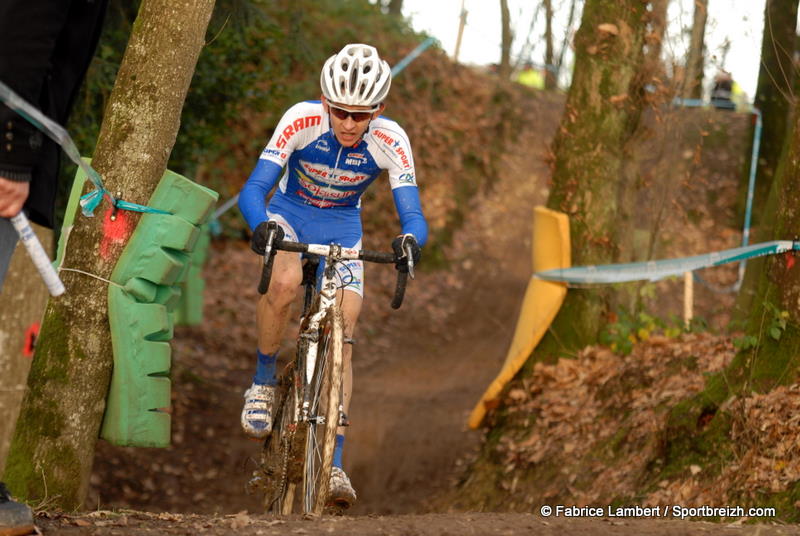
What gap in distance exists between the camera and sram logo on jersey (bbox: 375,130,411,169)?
19.8 ft

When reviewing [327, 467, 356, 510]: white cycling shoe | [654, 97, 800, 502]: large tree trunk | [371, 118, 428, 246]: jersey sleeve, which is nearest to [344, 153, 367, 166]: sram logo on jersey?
[371, 118, 428, 246]: jersey sleeve

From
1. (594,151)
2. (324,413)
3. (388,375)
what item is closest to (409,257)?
(324,413)

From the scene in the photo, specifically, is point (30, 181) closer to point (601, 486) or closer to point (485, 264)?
point (601, 486)

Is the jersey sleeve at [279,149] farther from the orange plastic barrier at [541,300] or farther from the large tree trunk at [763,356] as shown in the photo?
the orange plastic barrier at [541,300]

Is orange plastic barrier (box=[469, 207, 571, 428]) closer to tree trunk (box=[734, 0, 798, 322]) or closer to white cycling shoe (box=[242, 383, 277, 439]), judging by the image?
white cycling shoe (box=[242, 383, 277, 439])

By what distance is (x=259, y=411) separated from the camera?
6.22 metres

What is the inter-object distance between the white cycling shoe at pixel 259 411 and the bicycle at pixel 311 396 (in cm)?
7

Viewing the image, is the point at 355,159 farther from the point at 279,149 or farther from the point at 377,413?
the point at 377,413

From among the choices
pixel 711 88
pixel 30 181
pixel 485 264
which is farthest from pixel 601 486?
pixel 485 264

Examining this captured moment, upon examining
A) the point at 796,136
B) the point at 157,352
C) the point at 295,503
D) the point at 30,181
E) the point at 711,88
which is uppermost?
the point at 711,88

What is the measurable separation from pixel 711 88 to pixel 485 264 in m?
8.40

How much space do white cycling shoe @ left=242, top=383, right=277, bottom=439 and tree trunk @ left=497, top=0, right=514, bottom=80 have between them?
68.3 ft

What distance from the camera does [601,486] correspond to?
743cm

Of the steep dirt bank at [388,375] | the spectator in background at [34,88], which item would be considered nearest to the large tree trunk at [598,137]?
the steep dirt bank at [388,375]
